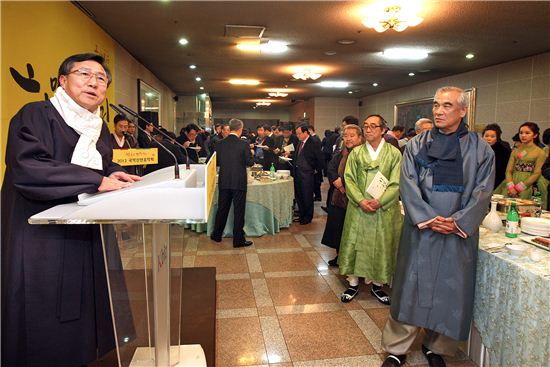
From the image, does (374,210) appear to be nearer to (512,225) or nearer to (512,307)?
(512,225)

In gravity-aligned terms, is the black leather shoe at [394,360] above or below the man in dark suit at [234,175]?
below

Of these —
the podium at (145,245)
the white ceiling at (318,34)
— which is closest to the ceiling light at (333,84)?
the white ceiling at (318,34)

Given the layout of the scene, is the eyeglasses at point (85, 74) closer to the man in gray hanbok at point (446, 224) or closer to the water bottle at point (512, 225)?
the man in gray hanbok at point (446, 224)

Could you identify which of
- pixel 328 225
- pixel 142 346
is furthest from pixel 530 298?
pixel 328 225

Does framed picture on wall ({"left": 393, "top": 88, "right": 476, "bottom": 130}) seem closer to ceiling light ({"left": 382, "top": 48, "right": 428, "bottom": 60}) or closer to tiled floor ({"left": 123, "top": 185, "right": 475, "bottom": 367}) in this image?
ceiling light ({"left": 382, "top": 48, "right": 428, "bottom": 60})

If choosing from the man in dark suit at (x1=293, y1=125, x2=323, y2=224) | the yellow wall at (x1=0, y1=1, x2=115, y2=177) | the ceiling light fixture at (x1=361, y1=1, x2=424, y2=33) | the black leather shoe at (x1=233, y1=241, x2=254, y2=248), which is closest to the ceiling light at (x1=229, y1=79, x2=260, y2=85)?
the man in dark suit at (x1=293, y1=125, x2=323, y2=224)

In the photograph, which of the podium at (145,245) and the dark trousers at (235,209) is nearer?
the podium at (145,245)

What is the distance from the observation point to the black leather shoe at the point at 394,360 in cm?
217

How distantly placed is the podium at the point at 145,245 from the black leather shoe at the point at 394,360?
3.78 feet

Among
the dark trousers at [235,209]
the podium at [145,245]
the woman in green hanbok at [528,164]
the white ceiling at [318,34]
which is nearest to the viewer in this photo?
the podium at [145,245]

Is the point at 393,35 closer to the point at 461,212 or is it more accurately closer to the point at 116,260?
the point at 461,212

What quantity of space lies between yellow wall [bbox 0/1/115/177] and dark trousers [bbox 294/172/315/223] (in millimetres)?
3410

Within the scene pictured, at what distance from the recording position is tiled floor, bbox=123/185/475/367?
232 cm

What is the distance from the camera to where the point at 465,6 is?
4.44 meters
